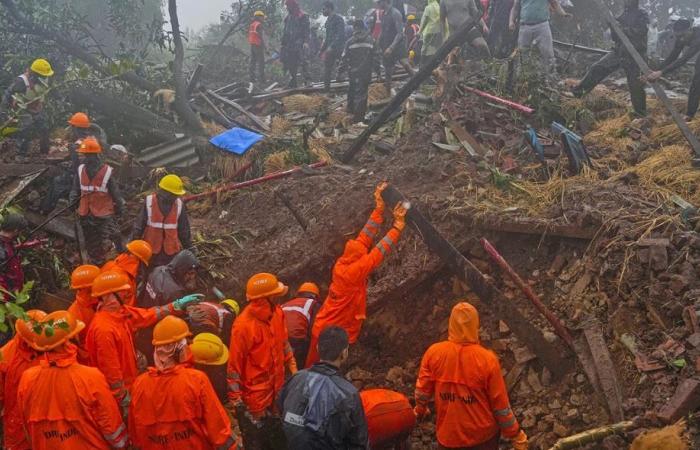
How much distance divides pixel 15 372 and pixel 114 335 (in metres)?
0.70

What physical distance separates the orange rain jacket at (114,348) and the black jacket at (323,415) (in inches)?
58.8

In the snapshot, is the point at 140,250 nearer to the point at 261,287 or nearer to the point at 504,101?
the point at 261,287

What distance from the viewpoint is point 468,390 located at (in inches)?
158

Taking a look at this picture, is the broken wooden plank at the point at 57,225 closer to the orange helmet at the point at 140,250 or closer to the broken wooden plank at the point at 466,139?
the orange helmet at the point at 140,250

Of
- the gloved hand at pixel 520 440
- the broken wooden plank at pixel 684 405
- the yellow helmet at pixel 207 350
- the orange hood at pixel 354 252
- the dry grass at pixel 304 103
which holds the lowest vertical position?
the gloved hand at pixel 520 440

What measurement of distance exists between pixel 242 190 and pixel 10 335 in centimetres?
444

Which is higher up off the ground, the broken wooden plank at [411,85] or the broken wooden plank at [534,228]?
the broken wooden plank at [411,85]

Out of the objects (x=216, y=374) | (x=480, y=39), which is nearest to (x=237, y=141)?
(x=480, y=39)

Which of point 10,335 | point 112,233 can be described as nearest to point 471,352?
point 10,335

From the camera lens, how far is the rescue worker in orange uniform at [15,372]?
390cm

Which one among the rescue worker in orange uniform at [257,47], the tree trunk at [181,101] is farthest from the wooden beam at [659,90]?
the rescue worker in orange uniform at [257,47]

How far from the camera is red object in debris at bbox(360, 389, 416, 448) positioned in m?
4.52

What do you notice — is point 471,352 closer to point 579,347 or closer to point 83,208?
point 579,347

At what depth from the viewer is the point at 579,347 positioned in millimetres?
5059
